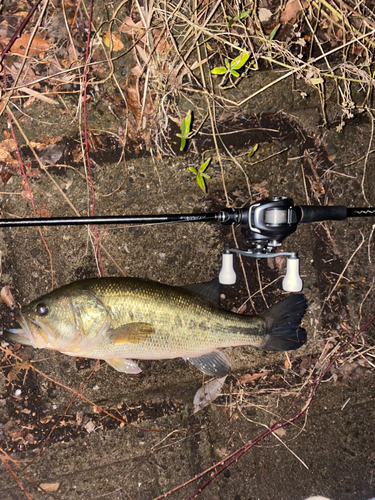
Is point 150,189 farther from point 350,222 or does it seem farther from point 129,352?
point 350,222

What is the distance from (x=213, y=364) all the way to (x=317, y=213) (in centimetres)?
150

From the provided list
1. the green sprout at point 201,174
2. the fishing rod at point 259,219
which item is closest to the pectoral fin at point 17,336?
the fishing rod at point 259,219

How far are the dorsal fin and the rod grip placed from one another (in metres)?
0.86

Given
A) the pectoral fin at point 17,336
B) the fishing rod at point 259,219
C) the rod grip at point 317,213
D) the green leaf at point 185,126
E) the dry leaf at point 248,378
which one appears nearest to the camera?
the fishing rod at point 259,219

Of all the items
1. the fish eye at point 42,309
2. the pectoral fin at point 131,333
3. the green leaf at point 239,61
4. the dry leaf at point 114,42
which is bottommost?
the pectoral fin at point 131,333

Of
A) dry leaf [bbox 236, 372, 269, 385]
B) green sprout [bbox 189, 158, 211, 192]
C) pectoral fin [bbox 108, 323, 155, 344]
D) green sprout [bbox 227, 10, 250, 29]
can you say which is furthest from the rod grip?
green sprout [bbox 227, 10, 250, 29]

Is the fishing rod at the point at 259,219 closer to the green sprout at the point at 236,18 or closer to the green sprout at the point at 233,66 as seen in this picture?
the green sprout at the point at 233,66

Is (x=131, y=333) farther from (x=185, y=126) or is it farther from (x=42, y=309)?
(x=185, y=126)

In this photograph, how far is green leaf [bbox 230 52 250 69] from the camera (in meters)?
2.85

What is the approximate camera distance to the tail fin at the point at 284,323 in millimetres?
3023

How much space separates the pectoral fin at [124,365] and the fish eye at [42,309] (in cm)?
65

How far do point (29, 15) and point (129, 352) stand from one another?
2.77 m

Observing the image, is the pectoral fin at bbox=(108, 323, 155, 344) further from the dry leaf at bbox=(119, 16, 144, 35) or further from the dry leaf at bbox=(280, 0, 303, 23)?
the dry leaf at bbox=(280, 0, 303, 23)

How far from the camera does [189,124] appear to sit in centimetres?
297
